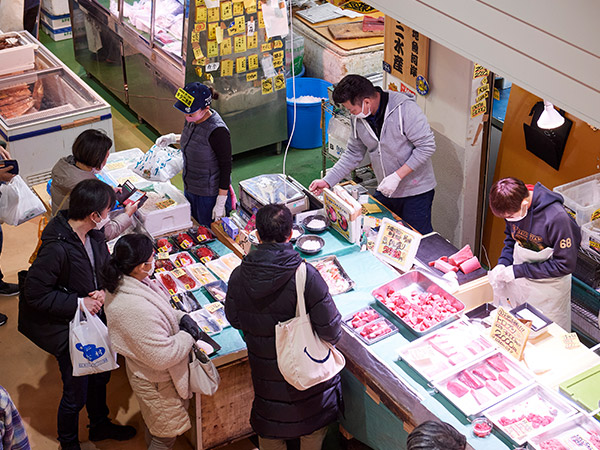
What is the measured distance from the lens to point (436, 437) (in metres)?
3.15

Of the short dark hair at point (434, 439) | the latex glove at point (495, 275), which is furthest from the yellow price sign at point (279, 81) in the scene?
the short dark hair at point (434, 439)

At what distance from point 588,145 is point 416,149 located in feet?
4.60

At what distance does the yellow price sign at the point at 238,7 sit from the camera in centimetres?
795

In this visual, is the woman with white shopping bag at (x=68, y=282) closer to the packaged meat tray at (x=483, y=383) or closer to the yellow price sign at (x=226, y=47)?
the packaged meat tray at (x=483, y=383)

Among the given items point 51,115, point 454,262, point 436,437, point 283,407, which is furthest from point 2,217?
point 436,437

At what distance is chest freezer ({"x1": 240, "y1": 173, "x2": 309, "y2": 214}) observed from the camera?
5.93 m

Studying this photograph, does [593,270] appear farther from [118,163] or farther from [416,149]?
[118,163]

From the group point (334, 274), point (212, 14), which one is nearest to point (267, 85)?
point (212, 14)

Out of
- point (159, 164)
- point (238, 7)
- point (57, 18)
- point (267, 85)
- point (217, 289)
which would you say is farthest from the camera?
point (57, 18)

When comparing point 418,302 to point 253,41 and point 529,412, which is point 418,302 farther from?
point 253,41

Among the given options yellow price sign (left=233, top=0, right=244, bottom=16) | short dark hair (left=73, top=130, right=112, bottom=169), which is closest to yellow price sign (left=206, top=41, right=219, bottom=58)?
yellow price sign (left=233, top=0, right=244, bottom=16)

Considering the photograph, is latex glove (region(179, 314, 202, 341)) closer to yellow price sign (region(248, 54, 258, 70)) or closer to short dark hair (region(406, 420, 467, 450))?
short dark hair (region(406, 420, 467, 450))

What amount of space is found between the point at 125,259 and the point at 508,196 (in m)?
2.41

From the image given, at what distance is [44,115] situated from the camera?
26.5 ft
